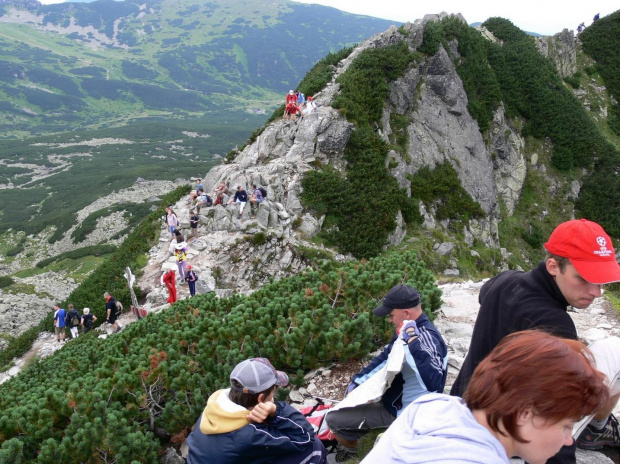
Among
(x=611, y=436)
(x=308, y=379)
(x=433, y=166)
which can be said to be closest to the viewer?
(x=611, y=436)

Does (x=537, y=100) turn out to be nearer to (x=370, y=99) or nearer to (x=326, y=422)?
(x=370, y=99)

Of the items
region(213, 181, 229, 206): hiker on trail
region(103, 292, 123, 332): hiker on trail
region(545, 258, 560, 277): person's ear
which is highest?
region(545, 258, 560, 277): person's ear

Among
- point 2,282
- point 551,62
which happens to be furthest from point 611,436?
point 551,62

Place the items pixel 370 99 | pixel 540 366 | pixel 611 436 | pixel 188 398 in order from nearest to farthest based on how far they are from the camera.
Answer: pixel 540 366 → pixel 611 436 → pixel 188 398 → pixel 370 99

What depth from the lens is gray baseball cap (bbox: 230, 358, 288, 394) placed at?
3.74 meters

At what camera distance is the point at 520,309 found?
3031 mm

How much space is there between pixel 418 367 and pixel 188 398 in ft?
10.8

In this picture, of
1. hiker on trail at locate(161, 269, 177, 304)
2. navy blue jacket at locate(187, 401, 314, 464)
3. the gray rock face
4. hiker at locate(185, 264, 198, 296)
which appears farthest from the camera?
the gray rock face

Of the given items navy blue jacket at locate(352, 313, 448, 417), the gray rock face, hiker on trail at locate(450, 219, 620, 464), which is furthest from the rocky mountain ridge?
hiker on trail at locate(450, 219, 620, 464)

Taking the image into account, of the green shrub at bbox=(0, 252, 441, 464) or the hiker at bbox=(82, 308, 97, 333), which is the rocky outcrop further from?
the green shrub at bbox=(0, 252, 441, 464)

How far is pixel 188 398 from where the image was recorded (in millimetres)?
5746

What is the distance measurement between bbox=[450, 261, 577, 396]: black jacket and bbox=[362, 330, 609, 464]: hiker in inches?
40.3

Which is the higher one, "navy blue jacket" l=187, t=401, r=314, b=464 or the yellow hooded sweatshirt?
the yellow hooded sweatshirt

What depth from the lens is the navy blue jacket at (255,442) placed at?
3557 mm
